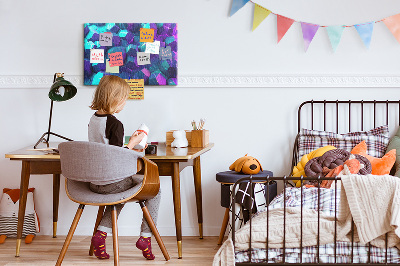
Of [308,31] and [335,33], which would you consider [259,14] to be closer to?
[308,31]

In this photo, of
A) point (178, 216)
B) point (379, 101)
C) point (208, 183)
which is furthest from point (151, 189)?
point (379, 101)

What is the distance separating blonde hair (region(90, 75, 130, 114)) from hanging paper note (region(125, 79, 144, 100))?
0.84 m

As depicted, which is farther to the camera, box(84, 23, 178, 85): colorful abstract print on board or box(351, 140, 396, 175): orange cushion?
box(84, 23, 178, 85): colorful abstract print on board

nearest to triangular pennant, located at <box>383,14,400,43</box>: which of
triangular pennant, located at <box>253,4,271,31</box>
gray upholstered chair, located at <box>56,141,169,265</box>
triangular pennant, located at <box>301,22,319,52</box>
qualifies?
triangular pennant, located at <box>301,22,319,52</box>

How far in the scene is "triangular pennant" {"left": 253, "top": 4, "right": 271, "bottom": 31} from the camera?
12.3ft

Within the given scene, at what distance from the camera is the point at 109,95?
292cm

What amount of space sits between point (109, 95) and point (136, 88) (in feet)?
2.94

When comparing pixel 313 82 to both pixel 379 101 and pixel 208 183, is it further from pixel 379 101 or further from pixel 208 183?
pixel 208 183

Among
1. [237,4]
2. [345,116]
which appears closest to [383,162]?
[345,116]

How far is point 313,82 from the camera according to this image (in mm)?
3762

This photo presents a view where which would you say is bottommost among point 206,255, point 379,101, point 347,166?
point 206,255

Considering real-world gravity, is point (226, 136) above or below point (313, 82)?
below

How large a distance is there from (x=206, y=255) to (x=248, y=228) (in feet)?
2.73

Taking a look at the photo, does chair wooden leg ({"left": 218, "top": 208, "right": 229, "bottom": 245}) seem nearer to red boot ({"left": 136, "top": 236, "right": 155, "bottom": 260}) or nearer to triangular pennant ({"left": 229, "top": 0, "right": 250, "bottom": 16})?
red boot ({"left": 136, "top": 236, "right": 155, "bottom": 260})
